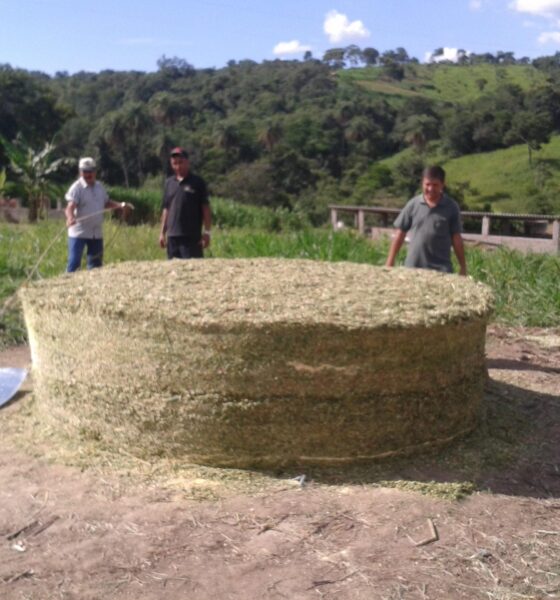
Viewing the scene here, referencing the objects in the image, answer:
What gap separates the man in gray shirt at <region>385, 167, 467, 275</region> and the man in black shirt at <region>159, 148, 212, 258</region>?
1.70 m

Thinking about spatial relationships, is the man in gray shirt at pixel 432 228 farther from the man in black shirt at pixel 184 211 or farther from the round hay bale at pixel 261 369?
the man in black shirt at pixel 184 211

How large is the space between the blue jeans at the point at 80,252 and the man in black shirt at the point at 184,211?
1042 mm

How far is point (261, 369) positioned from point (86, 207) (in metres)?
4.14

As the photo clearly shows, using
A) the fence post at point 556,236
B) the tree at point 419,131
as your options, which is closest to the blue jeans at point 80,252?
the fence post at point 556,236

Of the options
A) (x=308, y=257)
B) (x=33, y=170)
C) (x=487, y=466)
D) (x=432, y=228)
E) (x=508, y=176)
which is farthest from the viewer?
(x=508, y=176)

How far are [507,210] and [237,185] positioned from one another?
14.4 meters

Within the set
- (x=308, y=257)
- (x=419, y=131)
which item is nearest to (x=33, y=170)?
(x=308, y=257)

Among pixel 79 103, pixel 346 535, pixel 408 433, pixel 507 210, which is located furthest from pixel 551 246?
pixel 79 103

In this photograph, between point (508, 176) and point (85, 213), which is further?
point (508, 176)

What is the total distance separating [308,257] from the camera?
981 centimetres

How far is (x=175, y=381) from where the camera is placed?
393cm

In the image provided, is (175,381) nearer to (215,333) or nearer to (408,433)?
(215,333)

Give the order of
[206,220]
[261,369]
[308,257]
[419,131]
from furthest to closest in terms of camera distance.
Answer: [419,131]
[308,257]
[206,220]
[261,369]

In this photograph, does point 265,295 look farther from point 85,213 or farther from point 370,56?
point 370,56
